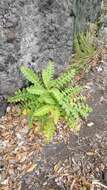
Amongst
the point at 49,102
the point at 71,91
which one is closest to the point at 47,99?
the point at 49,102

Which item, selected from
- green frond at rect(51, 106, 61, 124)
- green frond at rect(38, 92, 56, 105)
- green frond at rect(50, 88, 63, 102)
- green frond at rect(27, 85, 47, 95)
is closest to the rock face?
green frond at rect(27, 85, 47, 95)

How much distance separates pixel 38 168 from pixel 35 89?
1.17 metres

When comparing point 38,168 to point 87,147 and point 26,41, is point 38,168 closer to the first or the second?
point 87,147

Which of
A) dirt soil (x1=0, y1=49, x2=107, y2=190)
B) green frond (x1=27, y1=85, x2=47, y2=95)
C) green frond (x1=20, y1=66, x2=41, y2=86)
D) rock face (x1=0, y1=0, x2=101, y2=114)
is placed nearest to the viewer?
dirt soil (x1=0, y1=49, x2=107, y2=190)

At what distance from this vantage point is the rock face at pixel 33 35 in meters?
4.97

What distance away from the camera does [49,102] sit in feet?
16.9

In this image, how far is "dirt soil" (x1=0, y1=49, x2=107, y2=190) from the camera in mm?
4730

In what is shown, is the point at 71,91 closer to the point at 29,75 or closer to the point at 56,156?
the point at 29,75

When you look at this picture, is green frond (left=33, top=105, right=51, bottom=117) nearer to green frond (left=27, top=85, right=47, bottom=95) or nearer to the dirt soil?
green frond (left=27, top=85, right=47, bottom=95)

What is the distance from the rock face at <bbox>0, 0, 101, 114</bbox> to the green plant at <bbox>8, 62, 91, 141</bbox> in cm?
25

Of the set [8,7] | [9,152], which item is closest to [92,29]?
[8,7]

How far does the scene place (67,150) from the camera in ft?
16.7

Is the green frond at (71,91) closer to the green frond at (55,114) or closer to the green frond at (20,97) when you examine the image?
the green frond at (55,114)

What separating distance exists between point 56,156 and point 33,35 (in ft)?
6.28
